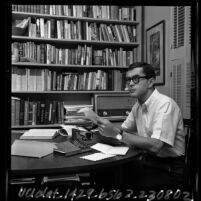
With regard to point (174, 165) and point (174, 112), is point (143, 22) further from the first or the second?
point (174, 165)

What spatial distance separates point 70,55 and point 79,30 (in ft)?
0.93

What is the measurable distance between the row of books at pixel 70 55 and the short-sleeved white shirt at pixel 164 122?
1.00 metres

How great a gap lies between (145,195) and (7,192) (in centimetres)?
46

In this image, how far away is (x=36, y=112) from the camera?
7.81 feet

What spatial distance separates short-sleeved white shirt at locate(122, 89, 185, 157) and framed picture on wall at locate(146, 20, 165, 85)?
2.20ft

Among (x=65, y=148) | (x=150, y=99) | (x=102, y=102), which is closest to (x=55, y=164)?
(x=65, y=148)

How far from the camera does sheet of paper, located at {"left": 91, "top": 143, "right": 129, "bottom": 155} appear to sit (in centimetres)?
114

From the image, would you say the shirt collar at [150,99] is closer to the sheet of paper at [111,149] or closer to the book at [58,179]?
the sheet of paper at [111,149]

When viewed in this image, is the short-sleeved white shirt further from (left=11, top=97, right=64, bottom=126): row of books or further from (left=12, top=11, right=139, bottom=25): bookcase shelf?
(left=12, top=11, right=139, bottom=25): bookcase shelf

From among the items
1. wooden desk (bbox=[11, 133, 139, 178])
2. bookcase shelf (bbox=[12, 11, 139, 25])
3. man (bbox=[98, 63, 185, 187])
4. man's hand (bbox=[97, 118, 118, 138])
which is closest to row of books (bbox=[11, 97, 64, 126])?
bookcase shelf (bbox=[12, 11, 139, 25])

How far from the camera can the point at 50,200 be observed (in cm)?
80

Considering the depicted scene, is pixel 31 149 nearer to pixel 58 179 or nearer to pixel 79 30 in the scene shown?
pixel 58 179

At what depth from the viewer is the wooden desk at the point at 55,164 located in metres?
A: 0.87

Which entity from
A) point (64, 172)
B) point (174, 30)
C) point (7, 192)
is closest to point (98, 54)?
point (174, 30)
